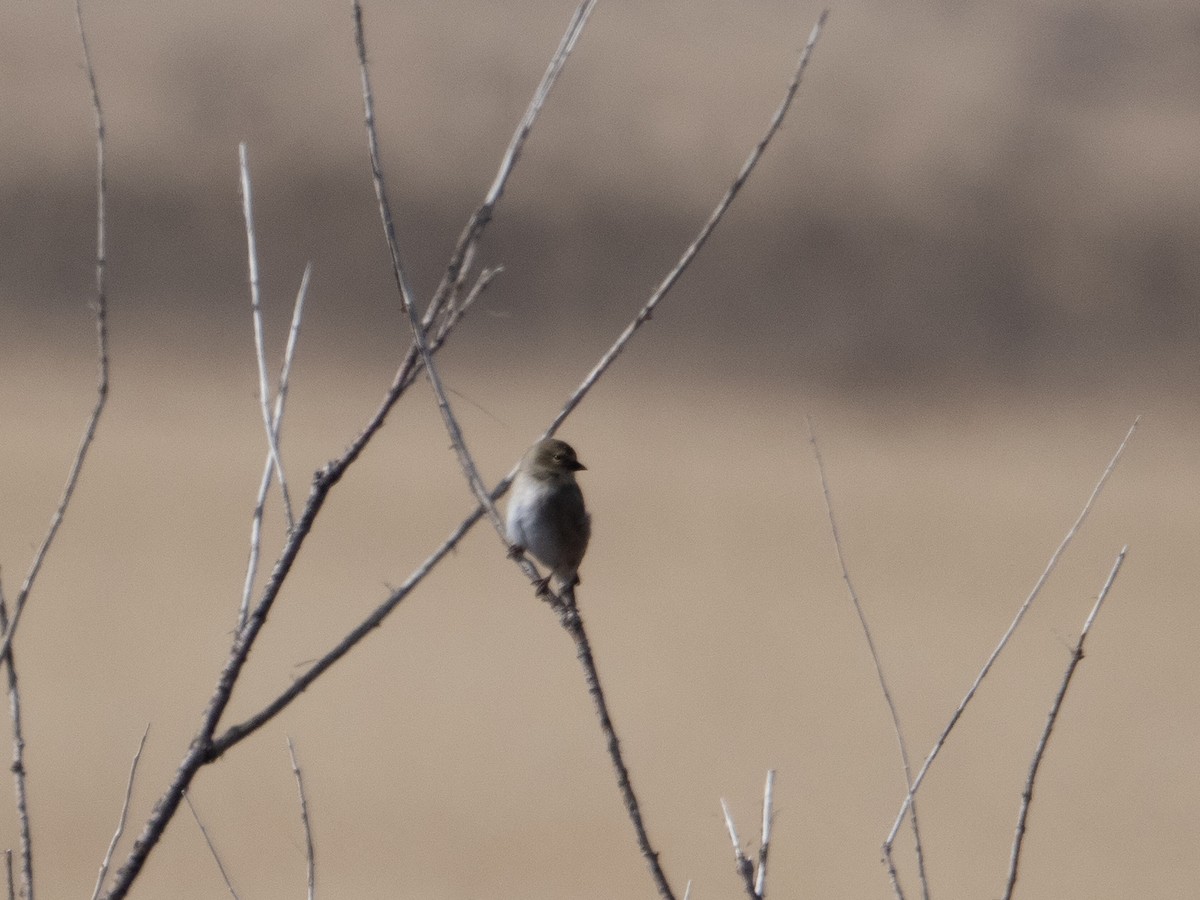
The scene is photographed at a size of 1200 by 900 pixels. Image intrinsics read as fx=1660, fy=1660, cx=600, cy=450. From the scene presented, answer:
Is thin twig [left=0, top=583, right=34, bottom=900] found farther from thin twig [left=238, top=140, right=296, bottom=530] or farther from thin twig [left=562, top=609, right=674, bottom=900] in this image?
thin twig [left=562, top=609, right=674, bottom=900]

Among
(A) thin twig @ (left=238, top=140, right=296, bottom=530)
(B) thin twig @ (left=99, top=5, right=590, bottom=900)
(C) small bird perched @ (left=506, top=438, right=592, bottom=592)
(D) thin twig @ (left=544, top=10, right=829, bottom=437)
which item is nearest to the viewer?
(B) thin twig @ (left=99, top=5, right=590, bottom=900)

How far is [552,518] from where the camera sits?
18.0 feet

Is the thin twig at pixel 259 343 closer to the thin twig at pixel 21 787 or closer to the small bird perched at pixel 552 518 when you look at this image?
the thin twig at pixel 21 787

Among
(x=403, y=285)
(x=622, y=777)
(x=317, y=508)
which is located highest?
(x=403, y=285)

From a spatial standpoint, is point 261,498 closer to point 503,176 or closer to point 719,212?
point 503,176

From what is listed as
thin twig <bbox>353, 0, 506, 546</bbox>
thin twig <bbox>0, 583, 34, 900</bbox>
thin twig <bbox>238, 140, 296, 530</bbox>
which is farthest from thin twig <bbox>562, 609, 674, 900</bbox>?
thin twig <bbox>0, 583, 34, 900</bbox>

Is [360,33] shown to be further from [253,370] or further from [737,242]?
[737,242]

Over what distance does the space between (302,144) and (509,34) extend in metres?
5.28

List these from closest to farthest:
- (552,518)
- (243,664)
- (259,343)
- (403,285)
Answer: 1. (243,664)
2. (403,285)
3. (259,343)
4. (552,518)

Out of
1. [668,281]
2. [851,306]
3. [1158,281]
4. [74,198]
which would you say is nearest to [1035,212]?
[1158,281]

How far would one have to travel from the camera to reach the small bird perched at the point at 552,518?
18.0 feet

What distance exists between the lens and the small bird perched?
216 inches

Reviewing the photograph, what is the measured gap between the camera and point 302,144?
28.0 meters

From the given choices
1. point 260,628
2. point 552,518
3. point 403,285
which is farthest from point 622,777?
point 552,518
